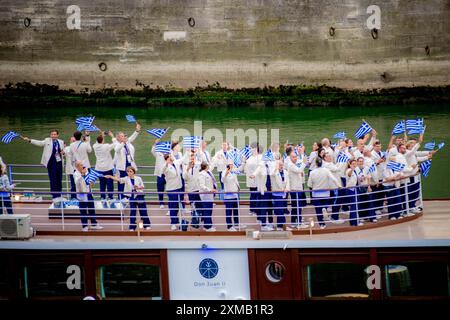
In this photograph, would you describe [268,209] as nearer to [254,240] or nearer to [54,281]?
[254,240]

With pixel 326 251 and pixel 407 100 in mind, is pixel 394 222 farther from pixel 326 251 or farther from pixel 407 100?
pixel 407 100

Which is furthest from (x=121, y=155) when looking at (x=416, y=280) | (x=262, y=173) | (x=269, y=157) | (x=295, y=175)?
(x=416, y=280)

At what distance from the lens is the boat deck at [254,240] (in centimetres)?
1092

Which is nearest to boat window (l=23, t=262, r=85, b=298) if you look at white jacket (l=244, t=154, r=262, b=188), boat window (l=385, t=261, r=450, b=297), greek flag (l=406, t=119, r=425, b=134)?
white jacket (l=244, t=154, r=262, b=188)

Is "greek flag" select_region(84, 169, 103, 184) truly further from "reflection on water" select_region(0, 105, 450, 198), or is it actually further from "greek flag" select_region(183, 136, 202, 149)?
"reflection on water" select_region(0, 105, 450, 198)

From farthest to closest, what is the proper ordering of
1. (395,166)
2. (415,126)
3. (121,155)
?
(121,155) → (415,126) → (395,166)

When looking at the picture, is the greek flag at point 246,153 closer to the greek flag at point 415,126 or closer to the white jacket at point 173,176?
the white jacket at point 173,176

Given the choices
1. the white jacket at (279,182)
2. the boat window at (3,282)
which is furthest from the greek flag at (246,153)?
the boat window at (3,282)

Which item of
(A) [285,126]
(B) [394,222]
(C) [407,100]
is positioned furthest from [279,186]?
(C) [407,100]

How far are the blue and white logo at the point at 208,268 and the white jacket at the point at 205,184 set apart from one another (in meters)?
1.00

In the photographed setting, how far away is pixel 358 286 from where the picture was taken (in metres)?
11.5

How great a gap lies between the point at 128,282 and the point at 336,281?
2.61m

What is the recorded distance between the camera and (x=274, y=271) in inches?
440
